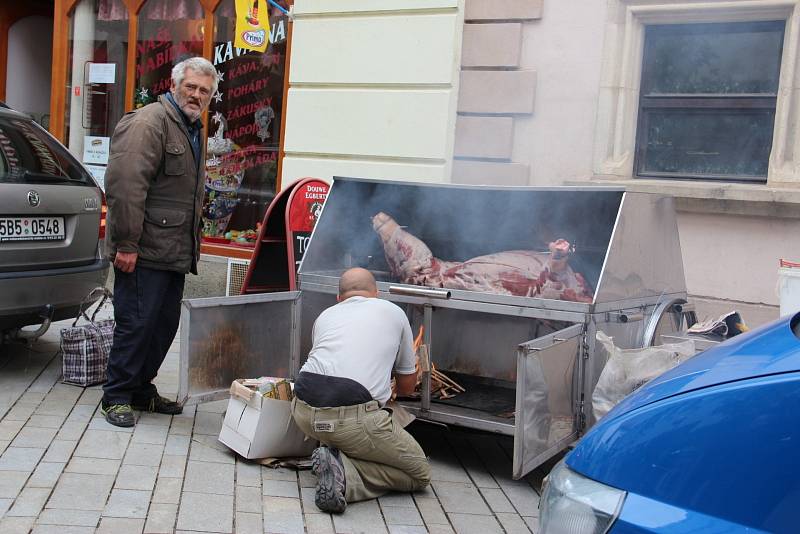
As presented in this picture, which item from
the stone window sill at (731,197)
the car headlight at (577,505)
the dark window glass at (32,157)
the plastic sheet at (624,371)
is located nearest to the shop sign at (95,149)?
the dark window glass at (32,157)

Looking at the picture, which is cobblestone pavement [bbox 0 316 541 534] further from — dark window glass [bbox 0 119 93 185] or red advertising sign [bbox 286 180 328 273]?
dark window glass [bbox 0 119 93 185]

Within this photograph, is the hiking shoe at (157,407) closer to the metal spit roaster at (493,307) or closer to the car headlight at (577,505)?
the metal spit roaster at (493,307)

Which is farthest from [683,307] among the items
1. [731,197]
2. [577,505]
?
[577,505]

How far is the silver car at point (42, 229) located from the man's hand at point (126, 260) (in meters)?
1.01

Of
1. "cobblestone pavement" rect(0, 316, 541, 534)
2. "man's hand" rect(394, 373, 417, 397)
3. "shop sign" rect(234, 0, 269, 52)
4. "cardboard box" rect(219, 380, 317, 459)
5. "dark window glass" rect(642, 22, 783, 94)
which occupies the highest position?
"shop sign" rect(234, 0, 269, 52)

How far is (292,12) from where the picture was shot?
859 cm

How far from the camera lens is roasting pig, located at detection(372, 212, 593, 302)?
4.89 meters

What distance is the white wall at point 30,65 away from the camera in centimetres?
1179

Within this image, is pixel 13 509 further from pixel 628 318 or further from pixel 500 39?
pixel 500 39

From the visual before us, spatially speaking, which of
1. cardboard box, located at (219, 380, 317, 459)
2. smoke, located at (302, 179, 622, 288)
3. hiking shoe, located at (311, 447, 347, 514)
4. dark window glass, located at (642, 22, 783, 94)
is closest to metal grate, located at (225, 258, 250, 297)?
smoke, located at (302, 179, 622, 288)

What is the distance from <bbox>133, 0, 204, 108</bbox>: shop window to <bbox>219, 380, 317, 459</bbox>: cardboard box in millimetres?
5924

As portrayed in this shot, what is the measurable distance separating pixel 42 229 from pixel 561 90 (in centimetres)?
414

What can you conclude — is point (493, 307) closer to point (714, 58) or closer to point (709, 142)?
point (709, 142)

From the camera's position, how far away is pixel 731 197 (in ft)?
21.7
